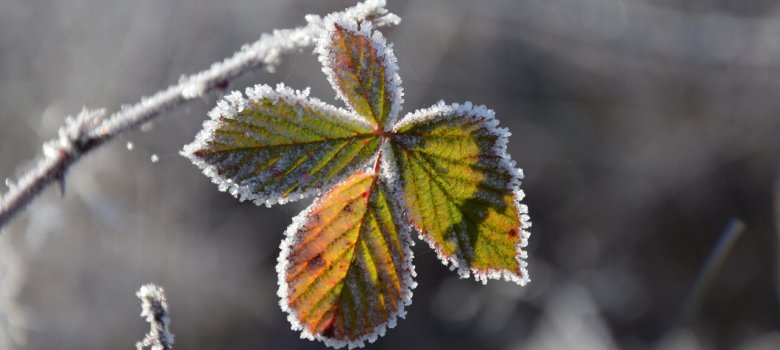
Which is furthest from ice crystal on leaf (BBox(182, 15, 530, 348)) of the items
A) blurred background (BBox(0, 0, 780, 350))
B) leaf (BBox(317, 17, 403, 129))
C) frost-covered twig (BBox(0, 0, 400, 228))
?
blurred background (BBox(0, 0, 780, 350))

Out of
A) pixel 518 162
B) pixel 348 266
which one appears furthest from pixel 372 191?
pixel 518 162

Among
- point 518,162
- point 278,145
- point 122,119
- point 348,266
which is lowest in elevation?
point 348,266

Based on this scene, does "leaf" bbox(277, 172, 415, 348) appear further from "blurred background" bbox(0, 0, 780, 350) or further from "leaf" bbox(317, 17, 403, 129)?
"blurred background" bbox(0, 0, 780, 350)

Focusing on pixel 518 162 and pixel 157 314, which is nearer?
pixel 157 314

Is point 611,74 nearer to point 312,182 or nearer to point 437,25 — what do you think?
point 437,25

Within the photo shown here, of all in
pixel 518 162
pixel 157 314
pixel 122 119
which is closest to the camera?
pixel 157 314

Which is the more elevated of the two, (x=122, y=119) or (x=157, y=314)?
(x=122, y=119)

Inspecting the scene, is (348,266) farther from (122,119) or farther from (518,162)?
(518,162)
